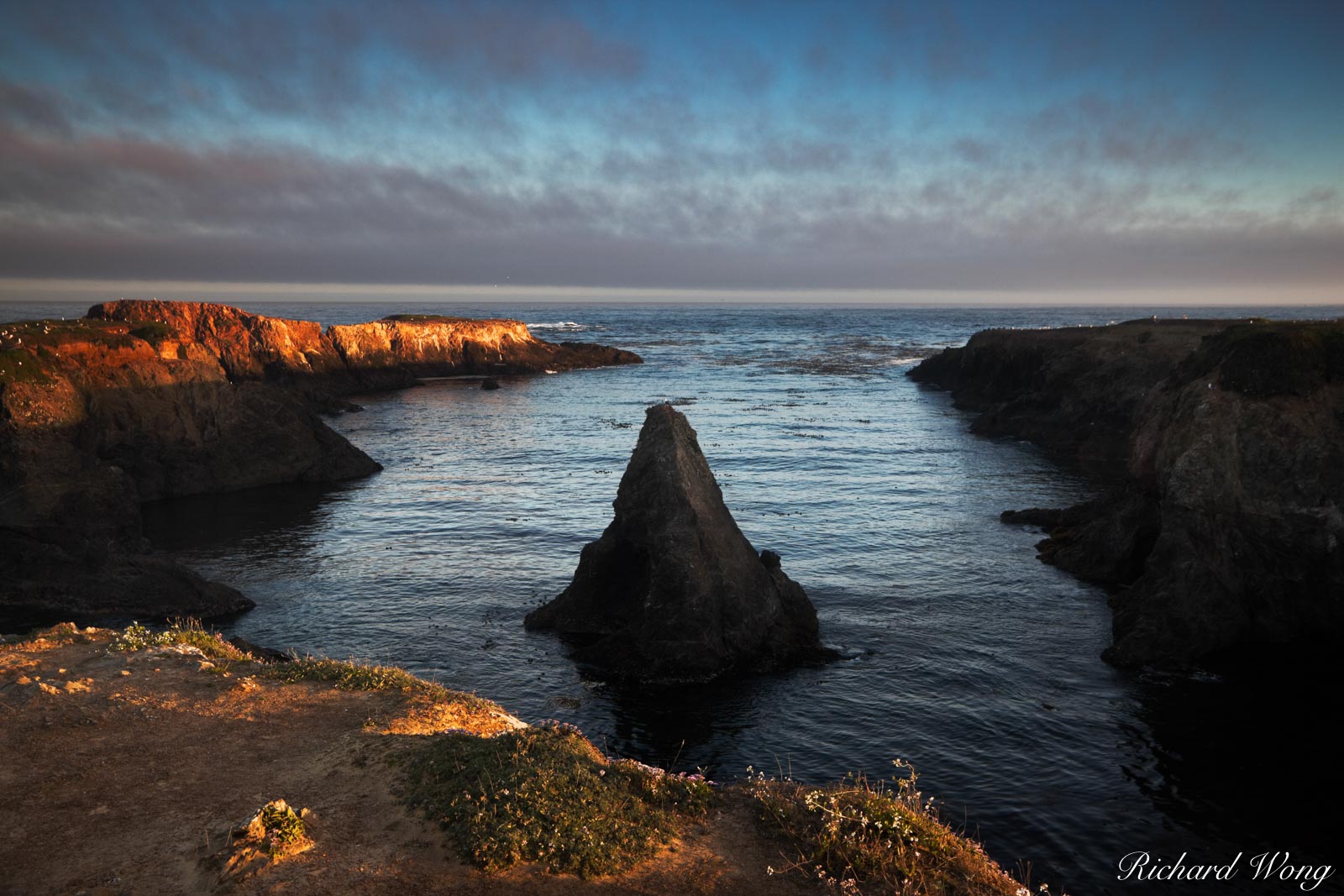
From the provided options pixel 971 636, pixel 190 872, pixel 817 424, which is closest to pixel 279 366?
pixel 817 424

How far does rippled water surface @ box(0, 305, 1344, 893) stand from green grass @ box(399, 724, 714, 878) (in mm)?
6954

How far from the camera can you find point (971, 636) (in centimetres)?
2661

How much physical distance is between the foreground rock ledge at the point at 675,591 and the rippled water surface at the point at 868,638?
3.49 feet

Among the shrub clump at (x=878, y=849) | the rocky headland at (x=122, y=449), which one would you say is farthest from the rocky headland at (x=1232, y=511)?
the rocky headland at (x=122, y=449)

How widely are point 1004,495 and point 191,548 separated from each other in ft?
130

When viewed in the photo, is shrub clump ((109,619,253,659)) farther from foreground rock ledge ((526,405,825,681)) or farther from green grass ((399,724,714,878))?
foreground rock ledge ((526,405,825,681))

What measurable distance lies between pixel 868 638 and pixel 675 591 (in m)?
6.55

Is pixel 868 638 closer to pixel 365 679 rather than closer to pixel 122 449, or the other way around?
pixel 365 679

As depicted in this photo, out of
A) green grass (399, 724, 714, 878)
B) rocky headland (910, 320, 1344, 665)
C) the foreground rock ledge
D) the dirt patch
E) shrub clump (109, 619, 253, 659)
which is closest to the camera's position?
the dirt patch

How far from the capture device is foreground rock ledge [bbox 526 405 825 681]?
24016mm

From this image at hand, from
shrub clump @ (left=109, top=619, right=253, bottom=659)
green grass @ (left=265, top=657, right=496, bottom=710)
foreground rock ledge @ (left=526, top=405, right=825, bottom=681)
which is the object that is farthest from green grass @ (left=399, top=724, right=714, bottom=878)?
foreground rock ledge @ (left=526, top=405, right=825, bottom=681)

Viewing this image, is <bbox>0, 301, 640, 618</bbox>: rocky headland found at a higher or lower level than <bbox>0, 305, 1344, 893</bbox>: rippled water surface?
higher

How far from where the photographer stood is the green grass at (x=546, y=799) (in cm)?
1064

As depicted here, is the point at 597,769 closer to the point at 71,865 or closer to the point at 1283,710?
the point at 71,865
